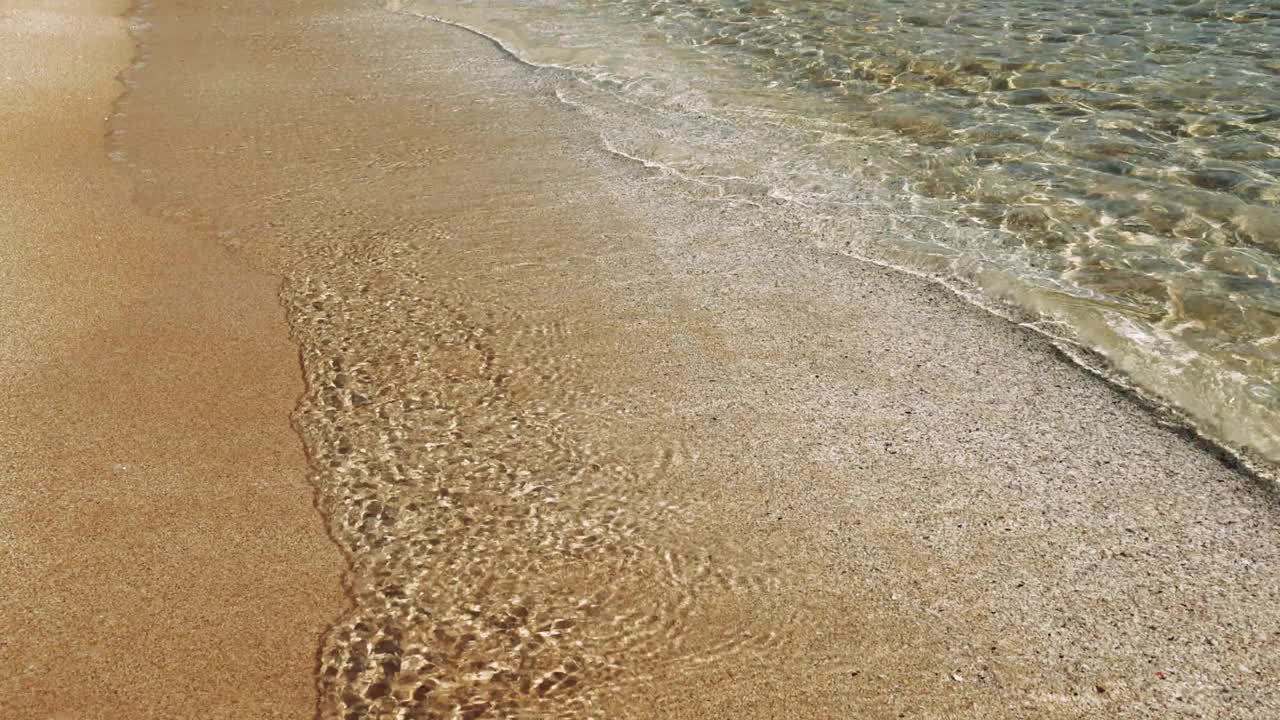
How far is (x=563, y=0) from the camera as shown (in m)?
12.1

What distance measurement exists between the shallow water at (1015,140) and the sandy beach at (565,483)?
479 millimetres

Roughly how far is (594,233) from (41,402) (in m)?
2.93

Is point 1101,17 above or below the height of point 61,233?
above

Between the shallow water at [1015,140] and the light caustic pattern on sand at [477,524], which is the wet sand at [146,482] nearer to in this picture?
the light caustic pattern on sand at [477,524]

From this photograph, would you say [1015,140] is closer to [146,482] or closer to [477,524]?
[477,524]

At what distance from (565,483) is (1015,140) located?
198 inches

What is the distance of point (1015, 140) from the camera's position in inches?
306

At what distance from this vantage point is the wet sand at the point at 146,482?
3289mm

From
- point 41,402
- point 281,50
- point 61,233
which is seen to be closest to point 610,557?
point 41,402

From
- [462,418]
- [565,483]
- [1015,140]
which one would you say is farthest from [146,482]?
[1015,140]

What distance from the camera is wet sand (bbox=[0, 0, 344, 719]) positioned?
3.29 m

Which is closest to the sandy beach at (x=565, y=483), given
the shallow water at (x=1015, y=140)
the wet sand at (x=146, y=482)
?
the wet sand at (x=146, y=482)

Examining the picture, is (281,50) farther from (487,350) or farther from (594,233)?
(487,350)

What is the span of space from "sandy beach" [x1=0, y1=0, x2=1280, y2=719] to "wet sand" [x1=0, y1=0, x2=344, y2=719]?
0.05ft
